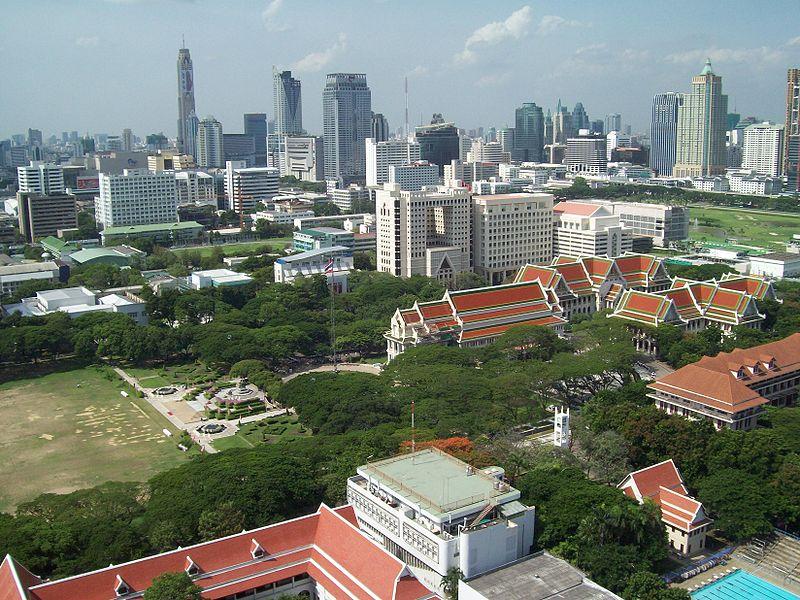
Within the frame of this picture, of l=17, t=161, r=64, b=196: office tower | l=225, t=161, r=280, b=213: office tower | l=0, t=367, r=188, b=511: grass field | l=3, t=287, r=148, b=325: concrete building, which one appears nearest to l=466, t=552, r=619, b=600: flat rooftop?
l=0, t=367, r=188, b=511: grass field

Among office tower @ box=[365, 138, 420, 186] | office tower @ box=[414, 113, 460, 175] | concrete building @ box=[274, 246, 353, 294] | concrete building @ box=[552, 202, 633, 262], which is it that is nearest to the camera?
concrete building @ box=[274, 246, 353, 294]

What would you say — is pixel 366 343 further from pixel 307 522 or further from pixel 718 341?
pixel 307 522

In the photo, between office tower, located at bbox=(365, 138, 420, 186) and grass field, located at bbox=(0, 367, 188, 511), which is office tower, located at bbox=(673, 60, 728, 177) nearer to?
office tower, located at bbox=(365, 138, 420, 186)

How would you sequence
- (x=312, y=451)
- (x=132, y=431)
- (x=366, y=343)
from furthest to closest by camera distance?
(x=366, y=343) → (x=132, y=431) → (x=312, y=451)

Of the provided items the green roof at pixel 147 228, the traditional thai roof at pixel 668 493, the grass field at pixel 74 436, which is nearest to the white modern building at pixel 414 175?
the green roof at pixel 147 228

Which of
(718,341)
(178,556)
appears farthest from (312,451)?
(718,341)

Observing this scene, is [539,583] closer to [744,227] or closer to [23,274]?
[23,274]
